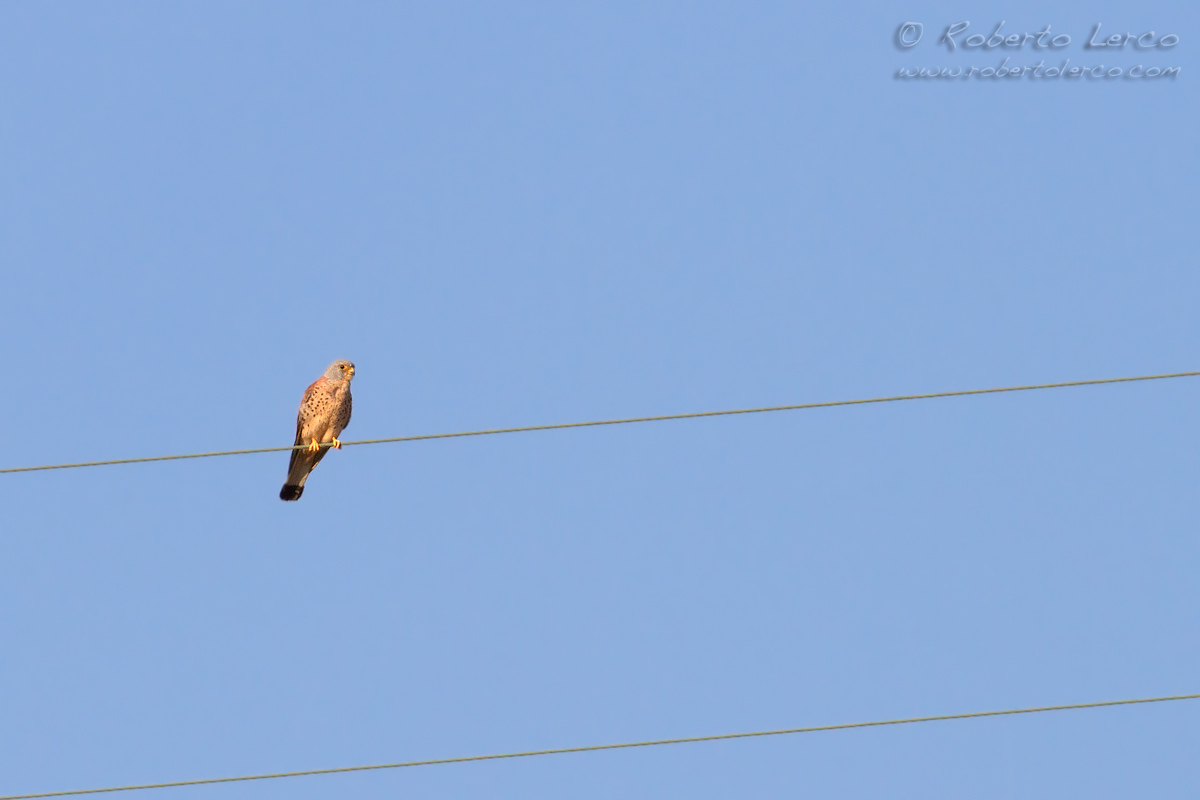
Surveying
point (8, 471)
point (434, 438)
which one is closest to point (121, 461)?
point (8, 471)

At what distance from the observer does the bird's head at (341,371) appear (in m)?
12.7

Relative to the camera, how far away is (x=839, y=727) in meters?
6.73

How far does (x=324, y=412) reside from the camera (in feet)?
41.1

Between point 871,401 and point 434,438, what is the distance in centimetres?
209

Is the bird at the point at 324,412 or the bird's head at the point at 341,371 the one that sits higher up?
the bird's head at the point at 341,371

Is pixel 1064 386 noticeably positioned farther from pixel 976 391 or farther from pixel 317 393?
pixel 317 393

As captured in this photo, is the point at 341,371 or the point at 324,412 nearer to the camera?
the point at 324,412

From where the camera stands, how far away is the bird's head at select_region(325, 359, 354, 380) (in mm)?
12742

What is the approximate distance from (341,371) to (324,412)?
394 millimetres

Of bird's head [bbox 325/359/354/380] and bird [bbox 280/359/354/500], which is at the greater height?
bird's head [bbox 325/359/354/380]

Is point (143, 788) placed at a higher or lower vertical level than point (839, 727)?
lower

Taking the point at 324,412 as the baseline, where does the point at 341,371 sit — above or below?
above

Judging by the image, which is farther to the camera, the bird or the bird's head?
the bird's head

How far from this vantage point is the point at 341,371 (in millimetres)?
12766
